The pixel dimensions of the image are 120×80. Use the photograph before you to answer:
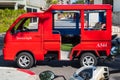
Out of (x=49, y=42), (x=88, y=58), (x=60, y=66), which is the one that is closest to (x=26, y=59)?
(x=49, y=42)

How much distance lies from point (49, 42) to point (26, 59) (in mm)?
1015

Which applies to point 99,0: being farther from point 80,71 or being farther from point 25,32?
point 80,71

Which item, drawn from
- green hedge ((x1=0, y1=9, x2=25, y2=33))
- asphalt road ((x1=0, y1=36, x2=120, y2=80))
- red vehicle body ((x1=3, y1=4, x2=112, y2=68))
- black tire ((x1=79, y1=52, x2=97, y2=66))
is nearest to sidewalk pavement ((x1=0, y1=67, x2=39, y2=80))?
asphalt road ((x1=0, y1=36, x2=120, y2=80))

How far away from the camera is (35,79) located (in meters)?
5.37

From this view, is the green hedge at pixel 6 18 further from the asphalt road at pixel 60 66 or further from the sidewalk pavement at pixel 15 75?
the sidewalk pavement at pixel 15 75

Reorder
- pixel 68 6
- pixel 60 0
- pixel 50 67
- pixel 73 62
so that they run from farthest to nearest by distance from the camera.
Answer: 1. pixel 60 0
2. pixel 73 62
3. pixel 50 67
4. pixel 68 6

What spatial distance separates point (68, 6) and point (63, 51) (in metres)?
1.57

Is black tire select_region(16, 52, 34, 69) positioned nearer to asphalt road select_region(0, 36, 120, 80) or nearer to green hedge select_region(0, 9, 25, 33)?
Answer: asphalt road select_region(0, 36, 120, 80)

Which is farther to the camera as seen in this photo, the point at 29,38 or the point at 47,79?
the point at 29,38

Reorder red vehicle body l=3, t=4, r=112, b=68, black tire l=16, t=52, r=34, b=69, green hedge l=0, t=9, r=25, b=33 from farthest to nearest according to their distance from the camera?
1. green hedge l=0, t=9, r=25, b=33
2. black tire l=16, t=52, r=34, b=69
3. red vehicle body l=3, t=4, r=112, b=68

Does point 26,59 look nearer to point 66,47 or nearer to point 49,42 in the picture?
point 49,42

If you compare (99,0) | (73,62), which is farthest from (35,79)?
(99,0)

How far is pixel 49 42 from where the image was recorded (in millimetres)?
13125

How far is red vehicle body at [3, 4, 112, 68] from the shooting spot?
42.7 feet
